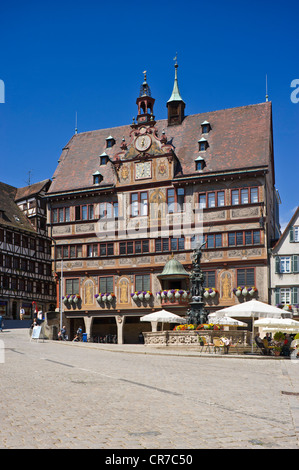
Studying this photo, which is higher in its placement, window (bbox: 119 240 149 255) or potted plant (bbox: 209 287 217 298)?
window (bbox: 119 240 149 255)

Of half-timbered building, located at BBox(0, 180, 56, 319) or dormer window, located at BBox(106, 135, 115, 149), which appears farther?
half-timbered building, located at BBox(0, 180, 56, 319)

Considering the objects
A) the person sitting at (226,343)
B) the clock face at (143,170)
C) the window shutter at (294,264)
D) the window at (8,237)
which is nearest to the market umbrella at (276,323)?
the person sitting at (226,343)

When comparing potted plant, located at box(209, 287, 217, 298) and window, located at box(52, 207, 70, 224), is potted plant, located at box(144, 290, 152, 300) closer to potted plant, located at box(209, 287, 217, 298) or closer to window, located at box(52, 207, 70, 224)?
potted plant, located at box(209, 287, 217, 298)

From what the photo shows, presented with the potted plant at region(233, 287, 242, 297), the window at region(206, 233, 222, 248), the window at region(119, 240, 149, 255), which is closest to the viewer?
the potted plant at region(233, 287, 242, 297)

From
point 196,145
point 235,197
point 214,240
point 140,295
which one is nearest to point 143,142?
point 196,145

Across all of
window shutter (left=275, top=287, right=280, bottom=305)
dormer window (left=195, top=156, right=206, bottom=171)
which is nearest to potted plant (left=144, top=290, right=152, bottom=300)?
window shutter (left=275, top=287, right=280, bottom=305)

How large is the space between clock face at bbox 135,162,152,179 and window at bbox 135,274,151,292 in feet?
28.4

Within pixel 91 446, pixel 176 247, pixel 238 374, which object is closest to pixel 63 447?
pixel 91 446

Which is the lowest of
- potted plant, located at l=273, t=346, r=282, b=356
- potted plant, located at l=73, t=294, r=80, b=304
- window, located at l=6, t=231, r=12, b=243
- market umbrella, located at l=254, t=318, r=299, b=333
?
potted plant, located at l=273, t=346, r=282, b=356

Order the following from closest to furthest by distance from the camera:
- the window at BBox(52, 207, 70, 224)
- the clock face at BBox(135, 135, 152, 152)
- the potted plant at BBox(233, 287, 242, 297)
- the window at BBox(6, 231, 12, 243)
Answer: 1. the potted plant at BBox(233, 287, 242, 297)
2. the clock face at BBox(135, 135, 152, 152)
3. the window at BBox(52, 207, 70, 224)
4. the window at BBox(6, 231, 12, 243)

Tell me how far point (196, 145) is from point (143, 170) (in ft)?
17.4

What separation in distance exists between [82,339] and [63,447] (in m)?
44.0

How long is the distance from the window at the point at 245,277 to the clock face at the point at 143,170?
1183 centimetres

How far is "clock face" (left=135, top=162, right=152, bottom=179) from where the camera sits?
5181 cm
